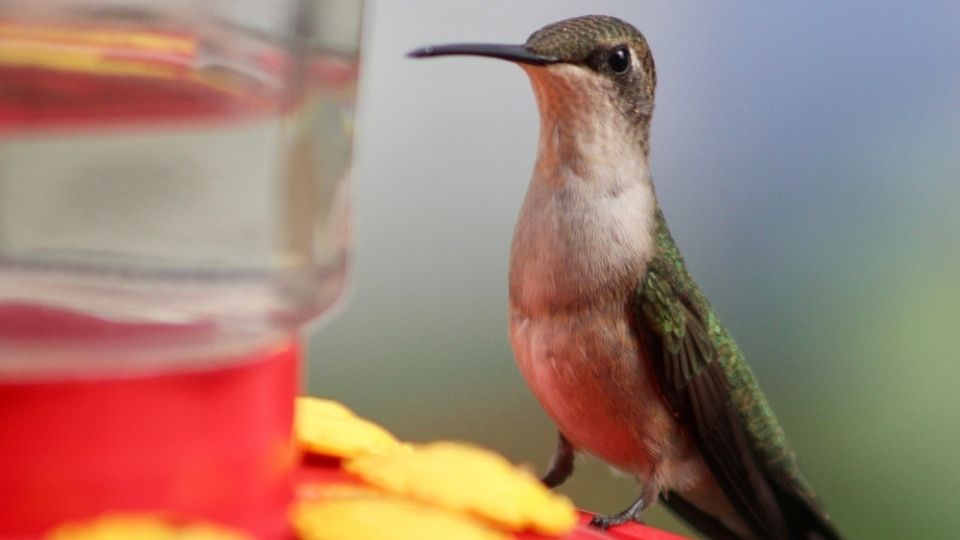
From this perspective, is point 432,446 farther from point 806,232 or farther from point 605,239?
point 806,232

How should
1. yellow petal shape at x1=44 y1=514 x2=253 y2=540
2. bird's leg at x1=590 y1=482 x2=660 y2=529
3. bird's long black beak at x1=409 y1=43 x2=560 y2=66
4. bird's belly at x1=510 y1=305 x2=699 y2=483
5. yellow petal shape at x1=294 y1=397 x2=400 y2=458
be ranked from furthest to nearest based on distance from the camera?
1. bird's belly at x1=510 y1=305 x2=699 y2=483
2. bird's long black beak at x1=409 y1=43 x2=560 y2=66
3. bird's leg at x1=590 y1=482 x2=660 y2=529
4. yellow petal shape at x1=294 y1=397 x2=400 y2=458
5. yellow petal shape at x1=44 y1=514 x2=253 y2=540

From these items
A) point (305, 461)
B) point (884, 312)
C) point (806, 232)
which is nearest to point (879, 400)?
point (884, 312)

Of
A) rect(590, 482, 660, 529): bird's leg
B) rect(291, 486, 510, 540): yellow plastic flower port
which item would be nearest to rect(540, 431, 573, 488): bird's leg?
rect(590, 482, 660, 529): bird's leg

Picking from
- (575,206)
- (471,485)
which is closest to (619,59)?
(575,206)

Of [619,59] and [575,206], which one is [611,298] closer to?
[575,206]

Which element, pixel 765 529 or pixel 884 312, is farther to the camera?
pixel 884 312

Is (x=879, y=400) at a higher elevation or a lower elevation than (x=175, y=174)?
lower

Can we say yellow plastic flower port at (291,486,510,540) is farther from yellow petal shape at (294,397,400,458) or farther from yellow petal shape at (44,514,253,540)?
yellow petal shape at (294,397,400,458)
